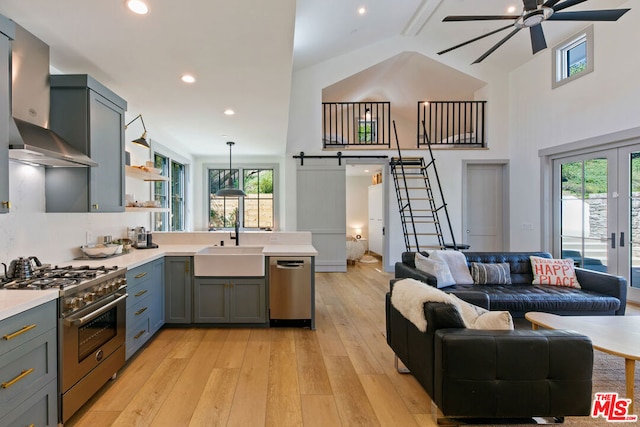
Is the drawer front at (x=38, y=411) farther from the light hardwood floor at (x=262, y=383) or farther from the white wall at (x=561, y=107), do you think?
the white wall at (x=561, y=107)

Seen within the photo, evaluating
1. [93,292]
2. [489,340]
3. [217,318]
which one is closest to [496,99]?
[489,340]

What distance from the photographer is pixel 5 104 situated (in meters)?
1.79

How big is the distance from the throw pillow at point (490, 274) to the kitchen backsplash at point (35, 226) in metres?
4.29

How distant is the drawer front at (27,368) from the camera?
1.41 meters

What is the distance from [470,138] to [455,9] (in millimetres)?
2476

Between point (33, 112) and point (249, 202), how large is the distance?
4808 millimetres

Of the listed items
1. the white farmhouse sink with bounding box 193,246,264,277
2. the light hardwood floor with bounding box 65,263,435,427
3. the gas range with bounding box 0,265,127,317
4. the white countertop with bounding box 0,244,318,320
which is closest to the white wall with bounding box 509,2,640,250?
the light hardwood floor with bounding box 65,263,435,427

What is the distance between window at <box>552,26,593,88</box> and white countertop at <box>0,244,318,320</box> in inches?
203

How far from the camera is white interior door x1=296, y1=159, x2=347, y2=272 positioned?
251 inches

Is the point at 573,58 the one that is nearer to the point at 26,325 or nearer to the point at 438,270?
the point at 438,270

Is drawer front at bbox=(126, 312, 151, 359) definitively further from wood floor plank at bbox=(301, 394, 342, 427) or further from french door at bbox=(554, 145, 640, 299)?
french door at bbox=(554, 145, 640, 299)

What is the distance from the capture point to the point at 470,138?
6559mm

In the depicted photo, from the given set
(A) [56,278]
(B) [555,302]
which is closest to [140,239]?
(A) [56,278]

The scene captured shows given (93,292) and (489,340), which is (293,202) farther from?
(489,340)
